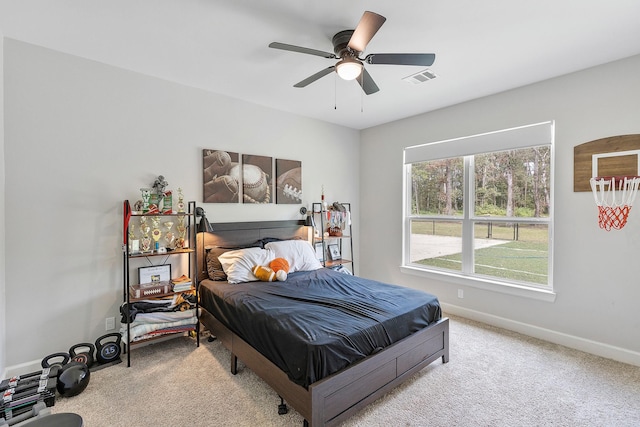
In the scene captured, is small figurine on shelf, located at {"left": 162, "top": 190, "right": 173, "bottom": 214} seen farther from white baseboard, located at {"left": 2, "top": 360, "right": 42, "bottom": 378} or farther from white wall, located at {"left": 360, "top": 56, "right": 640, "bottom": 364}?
white wall, located at {"left": 360, "top": 56, "right": 640, "bottom": 364}

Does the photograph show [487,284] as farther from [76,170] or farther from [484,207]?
[76,170]

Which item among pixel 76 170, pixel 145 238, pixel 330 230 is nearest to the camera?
pixel 76 170

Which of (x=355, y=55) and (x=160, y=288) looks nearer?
(x=355, y=55)

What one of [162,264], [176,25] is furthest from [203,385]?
[176,25]

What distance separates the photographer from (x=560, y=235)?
10.0ft

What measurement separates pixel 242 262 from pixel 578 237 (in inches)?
135

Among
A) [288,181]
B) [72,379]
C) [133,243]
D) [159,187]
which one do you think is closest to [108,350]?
[72,379]

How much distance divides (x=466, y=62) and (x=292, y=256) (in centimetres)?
269

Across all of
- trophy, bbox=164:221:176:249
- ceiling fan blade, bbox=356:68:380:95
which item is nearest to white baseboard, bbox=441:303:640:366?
ceiling fan blade, bbox=356:68:380:95

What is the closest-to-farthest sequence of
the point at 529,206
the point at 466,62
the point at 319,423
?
the point at 319,423 → the point at 466,62 → the point at 529,206

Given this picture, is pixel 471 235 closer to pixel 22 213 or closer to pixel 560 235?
pixel 560 235

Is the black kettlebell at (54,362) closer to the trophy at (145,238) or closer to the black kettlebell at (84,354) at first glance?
the black kettlebell at (84,354)

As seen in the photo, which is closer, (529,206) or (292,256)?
(529,206)

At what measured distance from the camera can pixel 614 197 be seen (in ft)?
8.89
